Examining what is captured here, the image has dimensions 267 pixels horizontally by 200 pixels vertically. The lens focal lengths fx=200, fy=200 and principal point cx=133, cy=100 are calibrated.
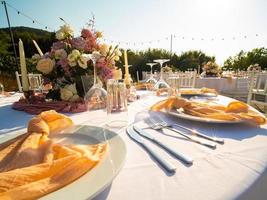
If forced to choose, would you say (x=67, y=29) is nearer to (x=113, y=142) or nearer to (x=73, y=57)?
(x=73, y=57)

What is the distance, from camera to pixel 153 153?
44 cm

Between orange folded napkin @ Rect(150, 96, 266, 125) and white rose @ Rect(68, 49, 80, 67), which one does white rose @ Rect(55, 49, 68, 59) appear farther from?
orange folded napkin @ Rect(150, 96, 266, 125)

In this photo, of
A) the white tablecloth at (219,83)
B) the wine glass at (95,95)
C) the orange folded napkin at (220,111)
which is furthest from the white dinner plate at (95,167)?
the white tablecloth at (219,83)

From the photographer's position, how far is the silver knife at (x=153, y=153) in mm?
372

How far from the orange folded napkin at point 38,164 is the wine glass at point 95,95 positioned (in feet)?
1.12

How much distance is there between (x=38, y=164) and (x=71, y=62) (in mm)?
695

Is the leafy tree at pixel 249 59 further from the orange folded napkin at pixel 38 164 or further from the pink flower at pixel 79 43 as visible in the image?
the orange folded napkin at pixel 38 164

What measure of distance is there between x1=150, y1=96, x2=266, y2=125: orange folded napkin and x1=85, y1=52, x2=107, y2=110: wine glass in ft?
0.75

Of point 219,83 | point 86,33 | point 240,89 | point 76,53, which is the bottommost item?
point 240,89

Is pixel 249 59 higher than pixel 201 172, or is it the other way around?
pixel 249 59

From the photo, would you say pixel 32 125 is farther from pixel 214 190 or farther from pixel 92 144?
pixel 214 190

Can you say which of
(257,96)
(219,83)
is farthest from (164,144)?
(219,83)

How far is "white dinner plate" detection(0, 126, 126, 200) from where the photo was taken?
0.27 meters

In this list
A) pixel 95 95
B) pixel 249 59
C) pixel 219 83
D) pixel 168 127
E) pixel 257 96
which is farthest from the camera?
pixel 249 59
